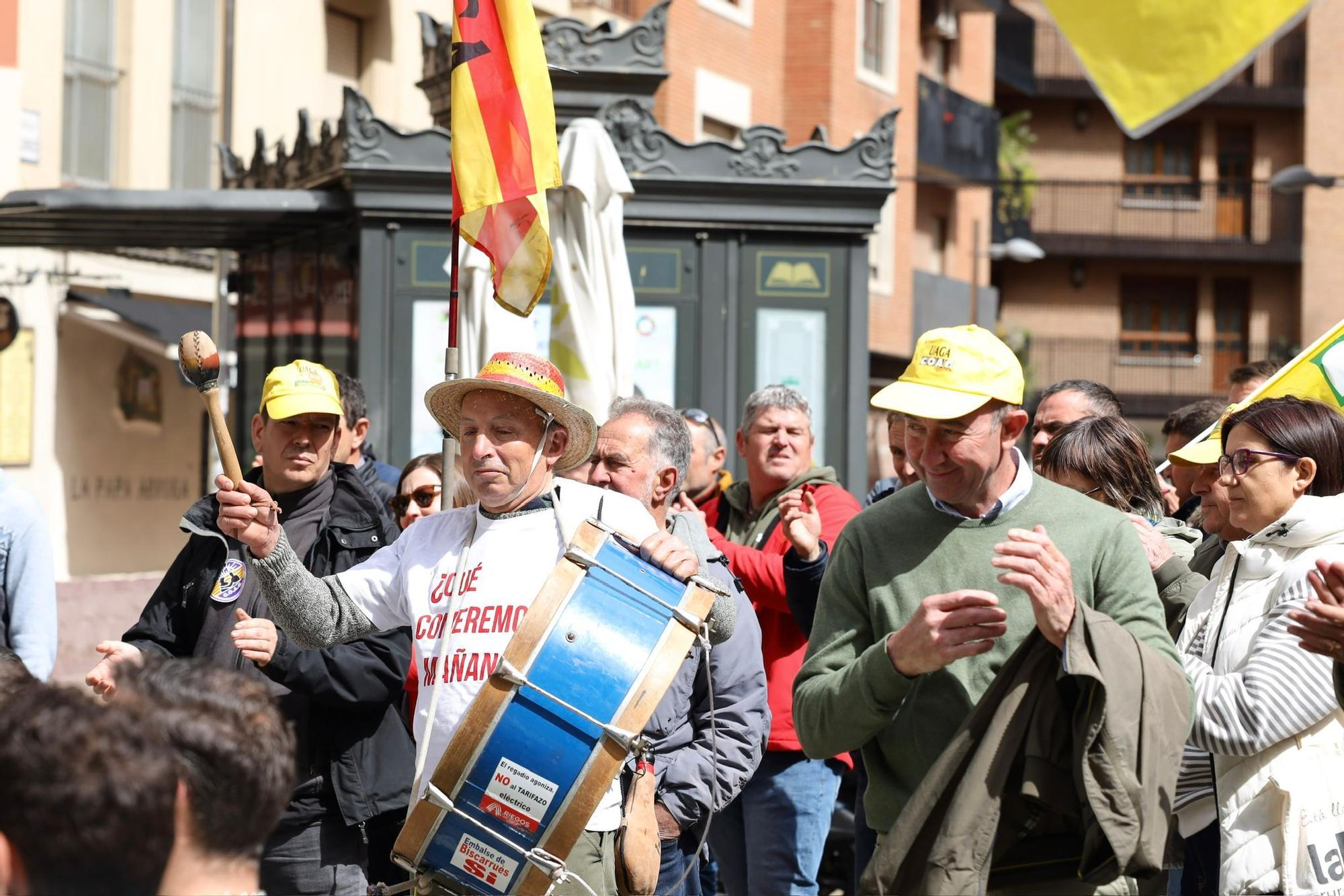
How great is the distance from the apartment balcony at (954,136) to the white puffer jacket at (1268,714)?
→ 2512 cm

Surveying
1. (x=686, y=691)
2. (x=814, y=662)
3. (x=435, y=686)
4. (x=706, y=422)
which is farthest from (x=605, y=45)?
(x=814, y=662)

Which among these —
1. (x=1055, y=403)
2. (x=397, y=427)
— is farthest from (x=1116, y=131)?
(x=1055, y=403)

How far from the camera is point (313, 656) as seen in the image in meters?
4.55

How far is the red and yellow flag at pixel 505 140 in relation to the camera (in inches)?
218

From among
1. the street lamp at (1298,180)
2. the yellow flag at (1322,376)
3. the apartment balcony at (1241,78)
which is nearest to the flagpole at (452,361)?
the yellow flag at (1322,376)

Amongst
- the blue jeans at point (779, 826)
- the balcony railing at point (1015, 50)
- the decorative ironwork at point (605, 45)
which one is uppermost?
the balcony railing at point (1015, 50)

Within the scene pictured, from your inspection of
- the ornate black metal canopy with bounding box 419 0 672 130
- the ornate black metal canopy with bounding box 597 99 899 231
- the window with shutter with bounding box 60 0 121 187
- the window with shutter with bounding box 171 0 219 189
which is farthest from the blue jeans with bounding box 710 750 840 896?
the window with shutter with bounding box 171 0 219 189

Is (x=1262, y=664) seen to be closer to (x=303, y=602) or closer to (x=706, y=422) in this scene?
(x=303, y=602)

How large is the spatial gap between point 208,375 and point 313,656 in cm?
106

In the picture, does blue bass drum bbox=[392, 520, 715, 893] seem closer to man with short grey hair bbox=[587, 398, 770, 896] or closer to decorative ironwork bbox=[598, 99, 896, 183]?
man with short grey hair bbox=[587, 398, 770, 896]

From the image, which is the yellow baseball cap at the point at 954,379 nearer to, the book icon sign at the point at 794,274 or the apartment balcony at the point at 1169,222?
the book icon sign at the point at 794,274

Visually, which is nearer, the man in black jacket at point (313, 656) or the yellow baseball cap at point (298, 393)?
the man in black jacket at point (313, 656)

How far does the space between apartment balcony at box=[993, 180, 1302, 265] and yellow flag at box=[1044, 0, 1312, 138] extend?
125 feet

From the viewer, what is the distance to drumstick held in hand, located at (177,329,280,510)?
373 centimetres
